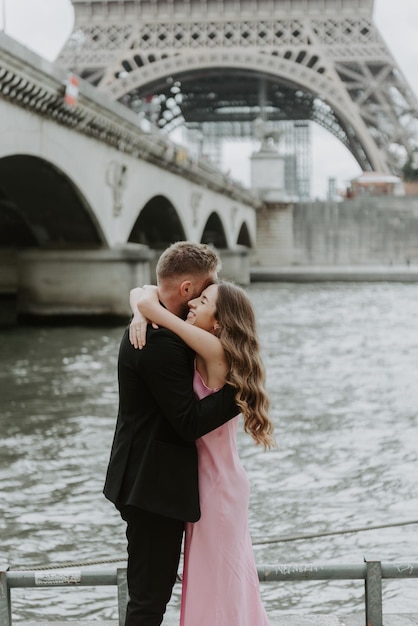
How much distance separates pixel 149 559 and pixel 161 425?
43cm

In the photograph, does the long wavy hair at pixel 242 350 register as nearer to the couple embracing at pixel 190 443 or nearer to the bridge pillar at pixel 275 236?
the couple embracing at pixel 190 443

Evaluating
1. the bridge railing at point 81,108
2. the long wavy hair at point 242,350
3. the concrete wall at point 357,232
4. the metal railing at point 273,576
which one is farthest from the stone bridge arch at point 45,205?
the concrete wall at point 357,232

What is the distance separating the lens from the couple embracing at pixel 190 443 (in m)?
2.90

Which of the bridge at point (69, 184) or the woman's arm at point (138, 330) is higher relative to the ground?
the bridge at point (69, 184)

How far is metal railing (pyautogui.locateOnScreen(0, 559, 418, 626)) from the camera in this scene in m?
3.38

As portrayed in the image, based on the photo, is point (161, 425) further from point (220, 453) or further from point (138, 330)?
point (138, 330)

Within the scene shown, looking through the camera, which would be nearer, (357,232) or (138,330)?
(138,330)

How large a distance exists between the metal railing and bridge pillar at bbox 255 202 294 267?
4946cm

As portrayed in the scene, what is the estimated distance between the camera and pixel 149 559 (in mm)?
2961

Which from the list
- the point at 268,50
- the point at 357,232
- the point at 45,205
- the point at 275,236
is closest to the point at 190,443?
the point at 45,205

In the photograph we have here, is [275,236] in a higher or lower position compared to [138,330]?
higher

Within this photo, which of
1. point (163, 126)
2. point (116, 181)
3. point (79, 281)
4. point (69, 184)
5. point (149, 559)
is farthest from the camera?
point (163, 126)

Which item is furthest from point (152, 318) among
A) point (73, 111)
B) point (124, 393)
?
point (73, 111)

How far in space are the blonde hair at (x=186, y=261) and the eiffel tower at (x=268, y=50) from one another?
50.4 metres
